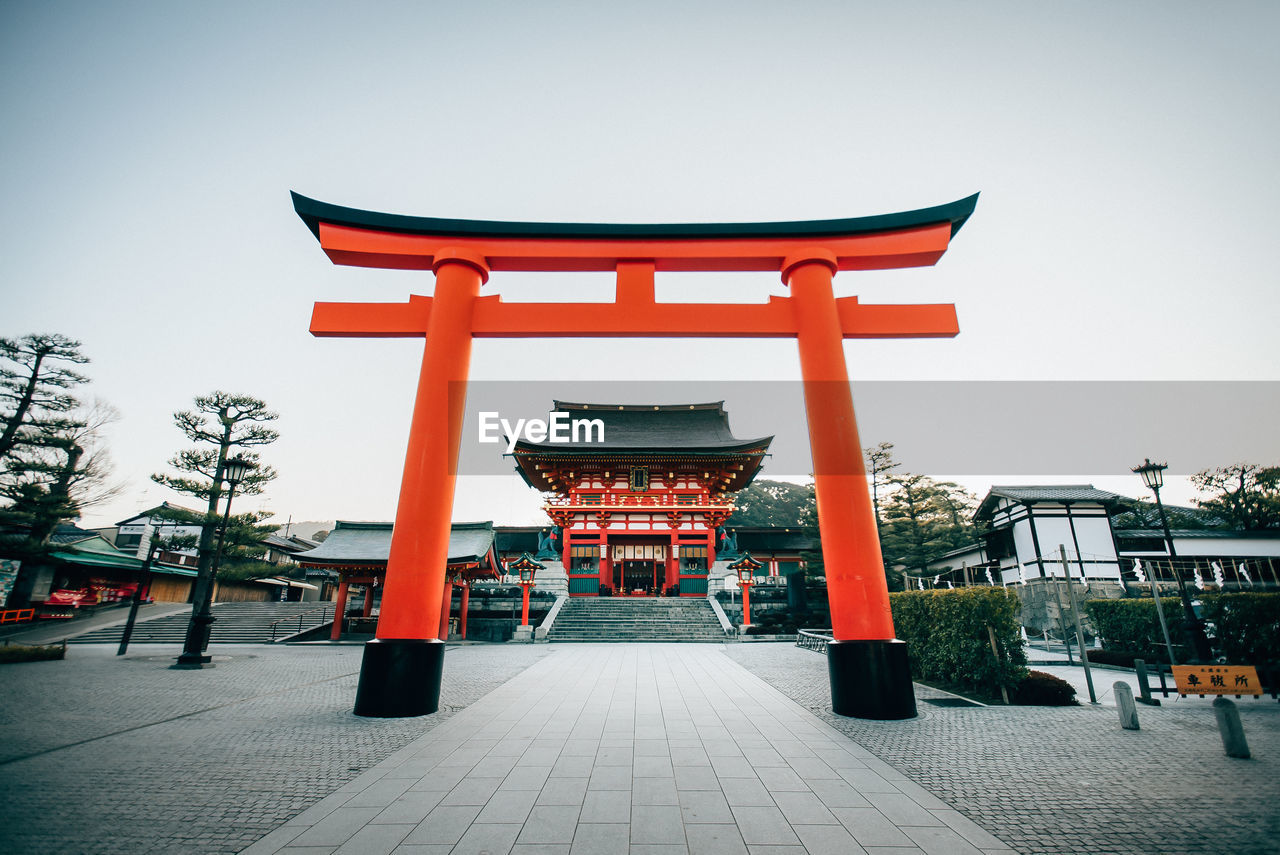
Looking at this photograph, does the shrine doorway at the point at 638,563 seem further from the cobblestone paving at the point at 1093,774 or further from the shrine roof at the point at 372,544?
the cobblestone paving at the point at 1093,774

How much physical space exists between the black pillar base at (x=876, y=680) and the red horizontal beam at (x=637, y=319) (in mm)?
3754

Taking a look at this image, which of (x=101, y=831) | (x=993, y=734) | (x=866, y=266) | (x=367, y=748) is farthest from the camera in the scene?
(x=866, y=266)

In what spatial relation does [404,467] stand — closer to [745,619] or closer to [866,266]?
[866,266]

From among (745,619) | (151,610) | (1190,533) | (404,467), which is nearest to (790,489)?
(1190,533)

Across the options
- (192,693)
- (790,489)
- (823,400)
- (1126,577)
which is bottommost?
(192,693)

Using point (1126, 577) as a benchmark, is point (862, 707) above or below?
below

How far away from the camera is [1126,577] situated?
2073 cm

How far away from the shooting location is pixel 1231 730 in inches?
166

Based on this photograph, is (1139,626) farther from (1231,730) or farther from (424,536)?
(424,536)

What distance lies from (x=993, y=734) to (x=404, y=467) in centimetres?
677

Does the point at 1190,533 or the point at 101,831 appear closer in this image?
the point at 101,831

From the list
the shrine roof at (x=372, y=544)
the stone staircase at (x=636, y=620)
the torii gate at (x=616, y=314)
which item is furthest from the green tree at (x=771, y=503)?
the torii gate at (x=616, y=314)

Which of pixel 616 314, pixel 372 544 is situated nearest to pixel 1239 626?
pixel 616 314

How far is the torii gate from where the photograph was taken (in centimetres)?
567
